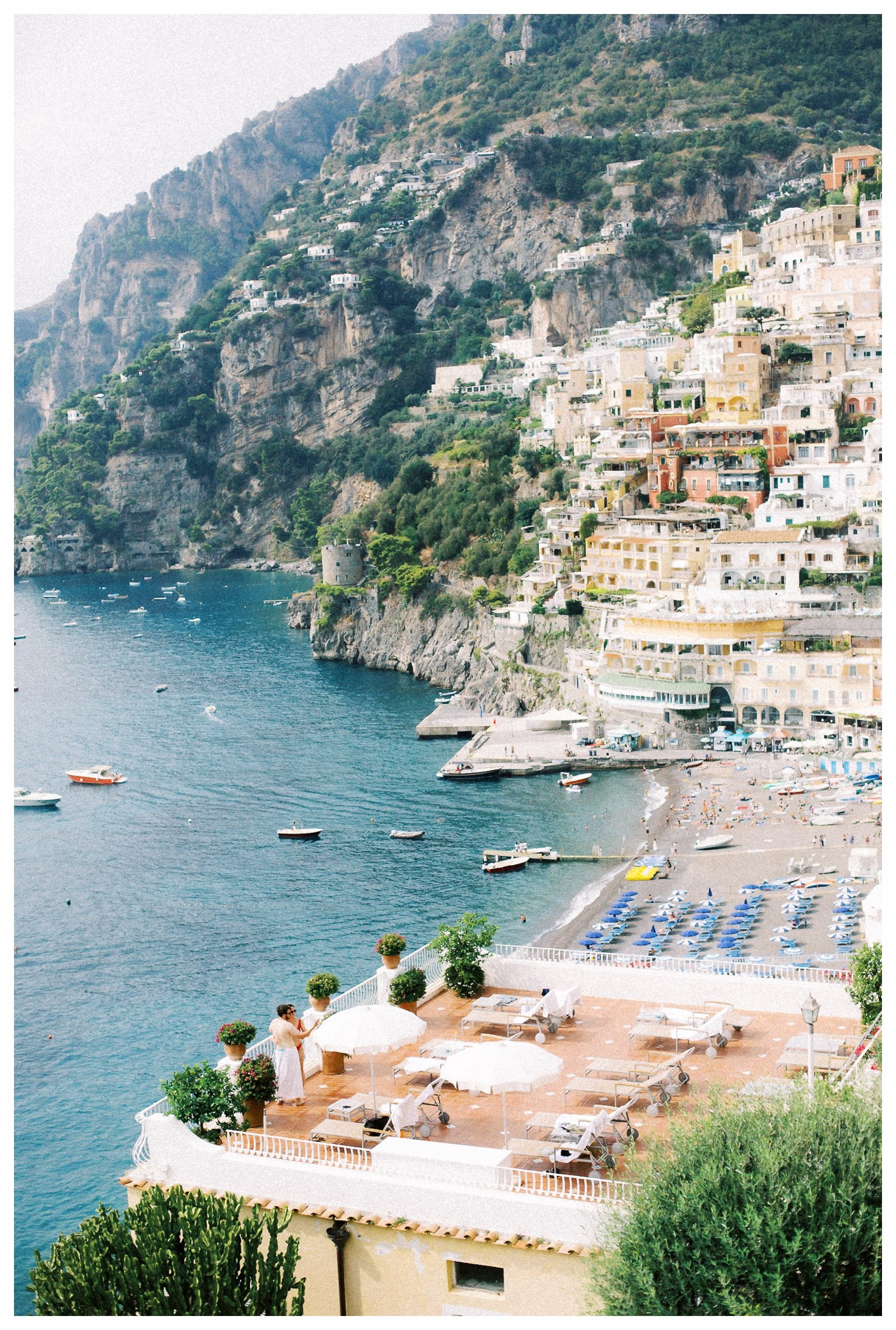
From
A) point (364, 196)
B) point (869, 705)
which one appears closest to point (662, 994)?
point (869, 705)

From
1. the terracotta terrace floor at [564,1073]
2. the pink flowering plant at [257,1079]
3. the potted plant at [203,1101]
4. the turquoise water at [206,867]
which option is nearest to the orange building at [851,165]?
the turquoise water at [206,867]

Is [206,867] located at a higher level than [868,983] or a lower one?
lower

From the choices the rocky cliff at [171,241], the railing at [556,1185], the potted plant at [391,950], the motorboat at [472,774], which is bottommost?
the motorboat at [472,774]

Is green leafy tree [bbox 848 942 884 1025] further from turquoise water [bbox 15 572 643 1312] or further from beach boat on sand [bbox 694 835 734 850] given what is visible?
beach boat on sand [bbox 694 835 734 850]

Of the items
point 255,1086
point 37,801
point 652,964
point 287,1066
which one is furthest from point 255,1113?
point 37,801

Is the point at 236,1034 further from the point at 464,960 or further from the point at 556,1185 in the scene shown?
the point at 556,1185

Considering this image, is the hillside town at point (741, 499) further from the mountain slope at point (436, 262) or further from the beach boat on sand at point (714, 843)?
the mountain slope at point (436, 262)

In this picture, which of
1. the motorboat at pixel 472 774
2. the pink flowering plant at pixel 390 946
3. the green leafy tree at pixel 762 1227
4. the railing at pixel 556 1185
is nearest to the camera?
the green leafy tree at pixel 762 1227

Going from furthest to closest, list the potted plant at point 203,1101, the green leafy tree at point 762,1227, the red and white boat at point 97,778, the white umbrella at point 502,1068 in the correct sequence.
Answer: the red and white boat at point 97,778, the white umbrella at point 502,1068, the potted plant at point 203,1101, the green leafy tree at point 762,1227
